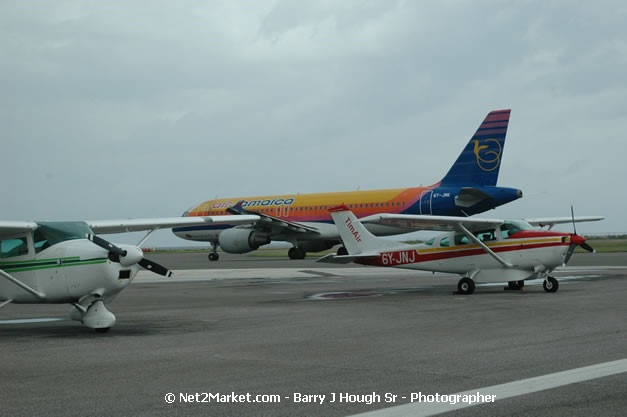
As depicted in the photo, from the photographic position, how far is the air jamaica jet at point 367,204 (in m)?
33.3

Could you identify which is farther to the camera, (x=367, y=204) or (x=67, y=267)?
(x=367, y=204)

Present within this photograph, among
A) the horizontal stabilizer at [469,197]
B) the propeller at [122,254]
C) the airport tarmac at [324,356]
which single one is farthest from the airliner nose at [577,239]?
the horizontal stabilizer at [469,197]

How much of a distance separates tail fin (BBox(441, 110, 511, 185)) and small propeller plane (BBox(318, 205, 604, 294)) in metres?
15.3

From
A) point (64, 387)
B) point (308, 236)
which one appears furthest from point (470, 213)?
point (64, 387)

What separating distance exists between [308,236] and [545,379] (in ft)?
112

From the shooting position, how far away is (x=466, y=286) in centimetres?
1733

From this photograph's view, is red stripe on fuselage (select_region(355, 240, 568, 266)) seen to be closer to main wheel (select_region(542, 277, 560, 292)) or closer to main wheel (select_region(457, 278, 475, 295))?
main wheel (select_region(542, 277, 560, 292))

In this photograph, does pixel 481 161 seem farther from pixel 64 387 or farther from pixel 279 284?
pixel 64 387

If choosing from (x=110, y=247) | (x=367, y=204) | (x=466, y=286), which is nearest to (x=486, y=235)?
(x=466, y=286)

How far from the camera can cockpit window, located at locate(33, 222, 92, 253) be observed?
426 inches

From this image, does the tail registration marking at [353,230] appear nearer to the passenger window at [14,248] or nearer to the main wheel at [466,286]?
the main wheel at [466,286]

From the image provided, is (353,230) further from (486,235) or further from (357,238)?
(486,235)

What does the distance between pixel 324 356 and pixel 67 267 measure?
16.0 ft

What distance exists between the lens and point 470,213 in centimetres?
3453
